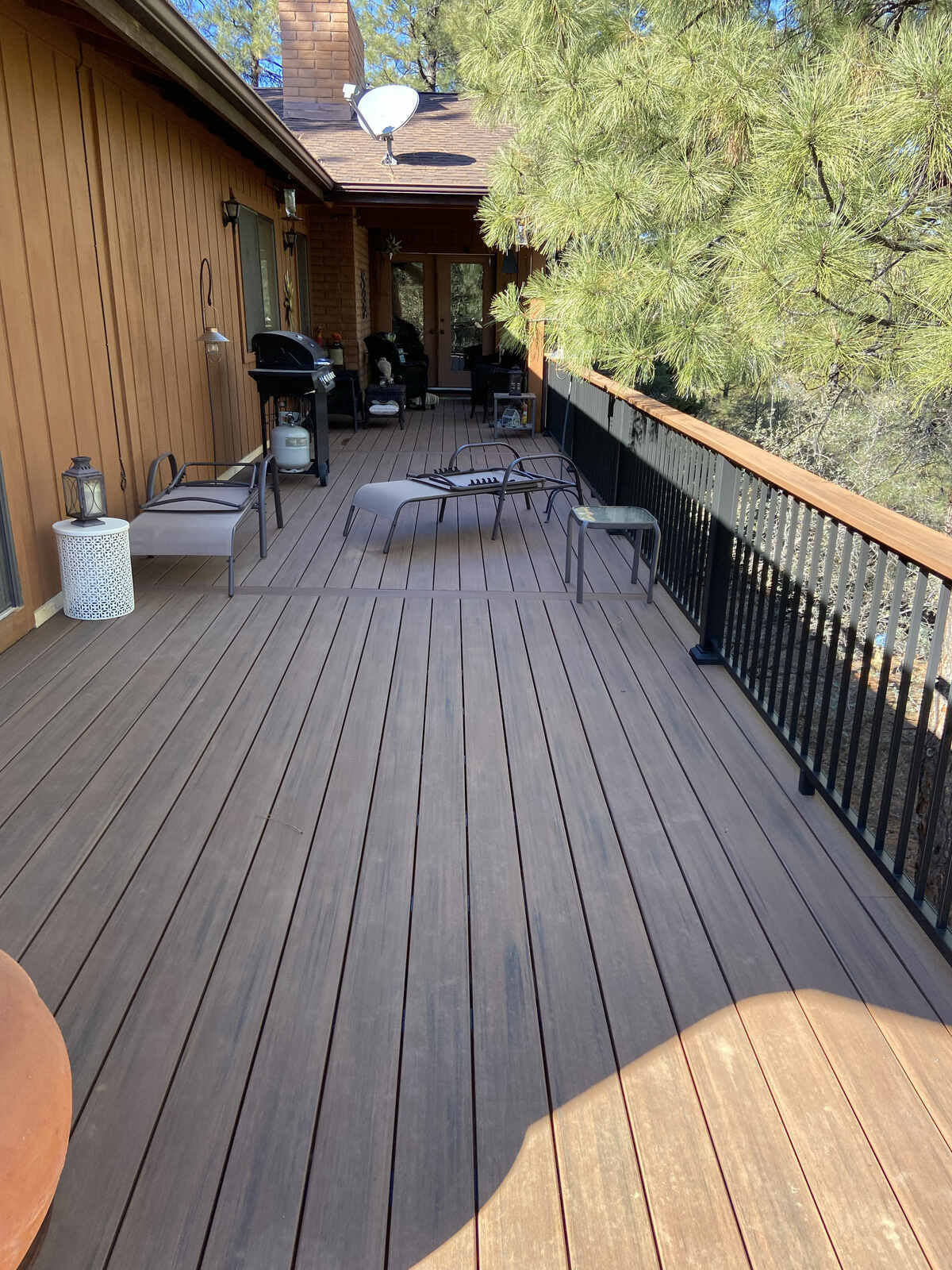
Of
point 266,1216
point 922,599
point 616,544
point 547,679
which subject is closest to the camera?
point 266,1216

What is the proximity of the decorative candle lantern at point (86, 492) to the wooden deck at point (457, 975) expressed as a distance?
0.71 meters

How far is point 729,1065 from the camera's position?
1773mm

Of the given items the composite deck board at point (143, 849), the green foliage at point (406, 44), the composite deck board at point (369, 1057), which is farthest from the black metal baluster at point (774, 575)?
the green foliage at point (406, 44)

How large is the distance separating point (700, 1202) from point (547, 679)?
2.17 m

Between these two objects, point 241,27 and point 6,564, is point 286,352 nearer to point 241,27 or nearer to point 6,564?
point 6,564

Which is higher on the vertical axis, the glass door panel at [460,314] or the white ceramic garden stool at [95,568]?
the glass door panel at [460,314]

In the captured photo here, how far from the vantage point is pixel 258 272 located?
8.17m

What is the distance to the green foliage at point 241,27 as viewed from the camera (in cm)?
2072

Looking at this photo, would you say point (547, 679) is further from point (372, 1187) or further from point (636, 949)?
point (372, 1187)

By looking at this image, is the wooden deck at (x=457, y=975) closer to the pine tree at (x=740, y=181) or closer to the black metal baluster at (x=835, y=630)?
the black metal baluster at (x=835, y=630)

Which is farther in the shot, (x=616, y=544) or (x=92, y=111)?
(x=616, y=544)

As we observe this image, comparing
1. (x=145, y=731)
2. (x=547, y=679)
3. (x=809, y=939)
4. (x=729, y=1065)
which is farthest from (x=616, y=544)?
(x=729, y=1065)

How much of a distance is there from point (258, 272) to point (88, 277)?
3.92m

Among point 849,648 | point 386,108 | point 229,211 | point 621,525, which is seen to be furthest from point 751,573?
point 386,108
